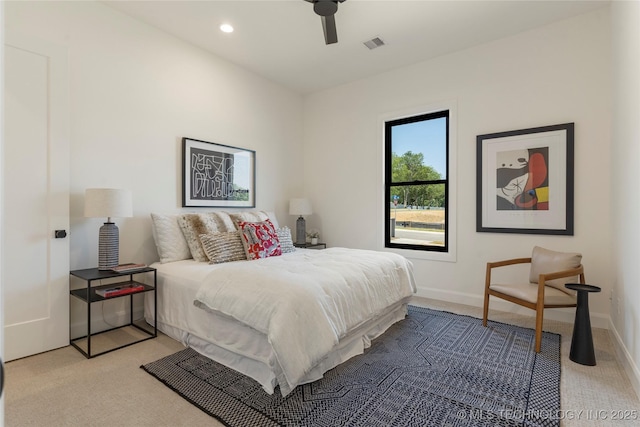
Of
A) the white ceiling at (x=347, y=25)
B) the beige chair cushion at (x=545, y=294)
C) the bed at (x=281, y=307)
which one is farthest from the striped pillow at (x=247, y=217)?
the beige chair cushion at (x=545, y=294)

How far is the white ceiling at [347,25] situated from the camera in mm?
2977

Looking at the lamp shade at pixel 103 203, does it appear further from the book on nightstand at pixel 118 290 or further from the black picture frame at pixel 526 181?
the black picture frame at pixel 526 181

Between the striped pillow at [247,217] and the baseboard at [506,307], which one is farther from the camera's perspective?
the striped pillow at [247,217]

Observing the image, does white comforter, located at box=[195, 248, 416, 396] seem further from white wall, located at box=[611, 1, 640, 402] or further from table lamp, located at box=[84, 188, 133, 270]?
white wall, located at box=[611, 1, 640, 402]

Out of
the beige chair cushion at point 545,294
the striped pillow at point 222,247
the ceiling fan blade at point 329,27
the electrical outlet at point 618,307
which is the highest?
the ceiling fan blade at point 329,27

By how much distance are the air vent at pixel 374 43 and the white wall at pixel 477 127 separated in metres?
0.70

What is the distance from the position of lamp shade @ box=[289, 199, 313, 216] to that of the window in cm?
116

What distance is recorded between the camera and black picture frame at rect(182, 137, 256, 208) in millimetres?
3598

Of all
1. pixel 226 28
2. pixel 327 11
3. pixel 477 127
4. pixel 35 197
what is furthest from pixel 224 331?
pixel 477 127

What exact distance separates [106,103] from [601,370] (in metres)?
4.55

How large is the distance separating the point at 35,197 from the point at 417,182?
3.97 metres

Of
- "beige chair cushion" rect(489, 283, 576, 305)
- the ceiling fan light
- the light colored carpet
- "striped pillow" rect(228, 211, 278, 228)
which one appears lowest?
the light colored carpet

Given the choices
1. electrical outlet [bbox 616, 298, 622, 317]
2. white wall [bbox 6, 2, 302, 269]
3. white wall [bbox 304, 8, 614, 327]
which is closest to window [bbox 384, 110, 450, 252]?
white wall [bbox 304, 8, 614, 327]

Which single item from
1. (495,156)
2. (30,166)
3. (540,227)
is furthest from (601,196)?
(30,166)
